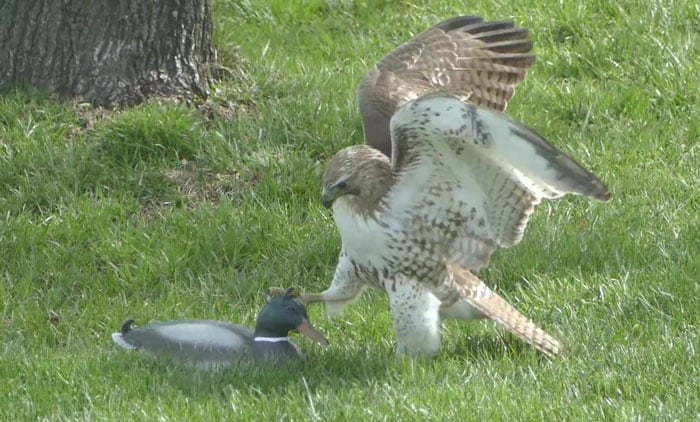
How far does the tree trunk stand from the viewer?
772cm

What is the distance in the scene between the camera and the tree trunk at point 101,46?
772 centimetres

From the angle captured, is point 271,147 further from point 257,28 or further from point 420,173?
point 420,173

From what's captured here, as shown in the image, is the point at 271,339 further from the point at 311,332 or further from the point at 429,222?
the point at 429,222

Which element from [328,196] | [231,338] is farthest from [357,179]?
[231,338]

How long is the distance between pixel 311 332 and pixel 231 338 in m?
0.32

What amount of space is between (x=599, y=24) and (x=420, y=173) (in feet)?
12.2

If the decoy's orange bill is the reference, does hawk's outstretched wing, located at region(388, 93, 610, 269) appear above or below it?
above

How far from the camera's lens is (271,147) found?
777 cm

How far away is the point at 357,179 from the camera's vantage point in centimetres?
575

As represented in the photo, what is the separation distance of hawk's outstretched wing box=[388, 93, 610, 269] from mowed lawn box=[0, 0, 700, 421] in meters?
0.49

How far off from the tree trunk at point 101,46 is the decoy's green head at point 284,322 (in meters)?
2.39

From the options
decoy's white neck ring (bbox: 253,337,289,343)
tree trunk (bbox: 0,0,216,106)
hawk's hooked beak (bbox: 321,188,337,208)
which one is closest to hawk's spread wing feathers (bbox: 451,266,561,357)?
hawk's hooked beak (bbox: 321,188,337,208)

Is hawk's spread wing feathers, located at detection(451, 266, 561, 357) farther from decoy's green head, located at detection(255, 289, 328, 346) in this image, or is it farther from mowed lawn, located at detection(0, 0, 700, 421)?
decoy's green head, located at detection(255, 289, 328, 346)

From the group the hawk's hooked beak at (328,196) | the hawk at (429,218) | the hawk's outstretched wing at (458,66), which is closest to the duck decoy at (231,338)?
the hawk at (429,218)
